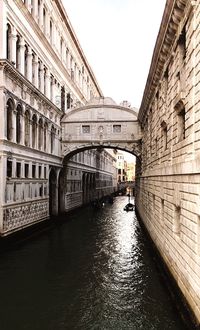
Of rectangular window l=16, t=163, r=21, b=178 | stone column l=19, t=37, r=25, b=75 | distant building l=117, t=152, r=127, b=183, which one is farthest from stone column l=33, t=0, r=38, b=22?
distant building l=117, t=152, r=127, b=183

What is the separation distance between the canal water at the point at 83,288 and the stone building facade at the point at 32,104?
245 cm

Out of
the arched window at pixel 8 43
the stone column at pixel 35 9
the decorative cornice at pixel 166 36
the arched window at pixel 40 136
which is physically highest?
the stone column at pixel 35 9

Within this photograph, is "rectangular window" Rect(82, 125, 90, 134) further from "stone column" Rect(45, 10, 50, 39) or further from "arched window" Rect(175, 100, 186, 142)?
"arched window" Rect(175, 100, 186, 142)

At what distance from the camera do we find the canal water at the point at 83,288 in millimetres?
7289

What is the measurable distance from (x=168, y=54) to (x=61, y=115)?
1436cm

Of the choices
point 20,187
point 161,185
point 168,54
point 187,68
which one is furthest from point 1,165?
point 187,68

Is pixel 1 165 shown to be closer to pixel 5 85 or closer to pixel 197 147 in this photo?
pixel 5 85

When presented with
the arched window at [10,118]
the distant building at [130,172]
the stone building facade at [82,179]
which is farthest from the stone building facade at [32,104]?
the distant building at [130,172]

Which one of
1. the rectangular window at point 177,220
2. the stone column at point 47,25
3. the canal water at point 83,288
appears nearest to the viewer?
the canal water at point 83,288

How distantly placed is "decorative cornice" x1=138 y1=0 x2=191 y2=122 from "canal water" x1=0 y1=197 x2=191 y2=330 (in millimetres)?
6711

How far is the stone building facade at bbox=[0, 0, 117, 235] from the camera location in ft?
46.1

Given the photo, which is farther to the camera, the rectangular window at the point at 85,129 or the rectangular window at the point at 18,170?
the rectangular window at the point at 85,129

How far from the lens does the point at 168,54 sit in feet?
34.9

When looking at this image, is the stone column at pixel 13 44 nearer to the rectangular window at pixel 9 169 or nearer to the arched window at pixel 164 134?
the rectangular window at pixel 9 169
